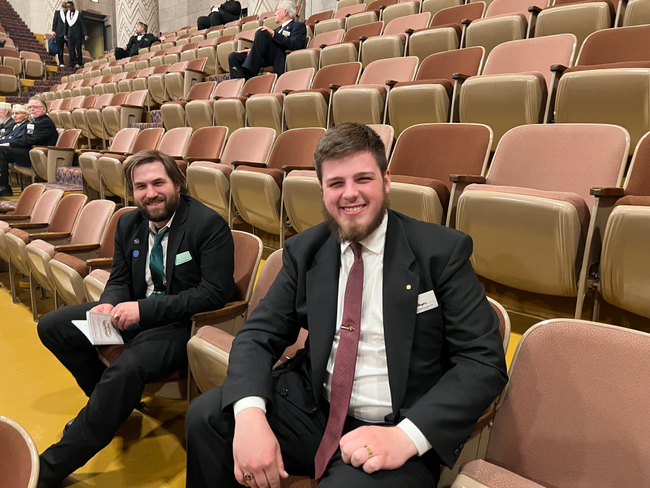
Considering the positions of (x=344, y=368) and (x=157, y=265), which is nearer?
(x=344, y=368)

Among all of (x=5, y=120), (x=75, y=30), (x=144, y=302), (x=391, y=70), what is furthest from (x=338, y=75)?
(x=75, y=30)

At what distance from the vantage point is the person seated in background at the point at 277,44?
1.69 metres

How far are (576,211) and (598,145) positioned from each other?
170 millimetres

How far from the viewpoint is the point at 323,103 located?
3.60 feet

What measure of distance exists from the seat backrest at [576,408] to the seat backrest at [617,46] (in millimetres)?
736

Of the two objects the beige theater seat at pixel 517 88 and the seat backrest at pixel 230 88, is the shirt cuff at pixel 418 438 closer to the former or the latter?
the beige theater seat at pixel 517 88

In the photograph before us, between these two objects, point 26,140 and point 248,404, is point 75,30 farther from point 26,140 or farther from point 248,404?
point 248,404

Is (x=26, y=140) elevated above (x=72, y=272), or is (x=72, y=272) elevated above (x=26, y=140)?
(x=26, y=140)

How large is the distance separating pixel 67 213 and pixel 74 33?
3.79m

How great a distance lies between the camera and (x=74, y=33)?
13.2 feet

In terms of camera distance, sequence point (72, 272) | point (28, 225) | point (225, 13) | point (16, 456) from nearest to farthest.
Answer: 1. point (16, 456)
2. point (72, 272)
3. point (28, 225)
4. point (225, 13)

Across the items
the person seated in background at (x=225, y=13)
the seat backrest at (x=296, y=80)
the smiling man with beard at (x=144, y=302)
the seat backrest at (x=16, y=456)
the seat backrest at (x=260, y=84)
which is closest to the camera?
the seat backrest at (x=16, y=456)

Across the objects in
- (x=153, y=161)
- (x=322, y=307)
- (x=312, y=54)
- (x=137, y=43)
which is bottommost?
(x=322, y=307)

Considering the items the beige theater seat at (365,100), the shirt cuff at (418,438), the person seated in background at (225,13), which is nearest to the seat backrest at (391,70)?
the beige theater seat at (365,100)
